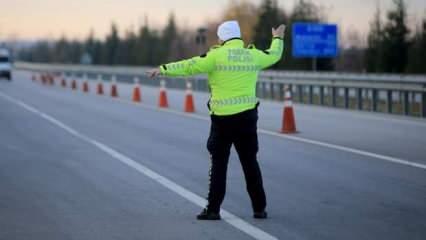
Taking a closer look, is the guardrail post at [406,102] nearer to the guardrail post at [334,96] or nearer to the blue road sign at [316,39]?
the guardrail post at [334,96]

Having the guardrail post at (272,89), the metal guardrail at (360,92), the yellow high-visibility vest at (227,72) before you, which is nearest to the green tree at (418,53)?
the guardrail post at (272,89)

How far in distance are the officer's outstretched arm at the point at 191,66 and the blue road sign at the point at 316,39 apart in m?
33.6

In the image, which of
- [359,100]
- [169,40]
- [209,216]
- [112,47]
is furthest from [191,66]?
[112,47]

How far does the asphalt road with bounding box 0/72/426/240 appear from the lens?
8.34m

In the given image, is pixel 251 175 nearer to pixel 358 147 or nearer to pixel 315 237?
pixel 315 237

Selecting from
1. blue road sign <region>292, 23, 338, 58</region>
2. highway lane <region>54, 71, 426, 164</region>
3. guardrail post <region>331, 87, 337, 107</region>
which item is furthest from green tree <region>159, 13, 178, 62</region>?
highway lane <region>54, 71, 426, 164</region>

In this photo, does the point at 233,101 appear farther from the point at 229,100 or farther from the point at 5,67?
the point at 5,67

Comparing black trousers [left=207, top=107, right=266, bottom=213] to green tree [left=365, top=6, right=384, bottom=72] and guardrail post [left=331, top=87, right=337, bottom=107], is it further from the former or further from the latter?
green tree [left=365, top=6, right=384, bottom=72]

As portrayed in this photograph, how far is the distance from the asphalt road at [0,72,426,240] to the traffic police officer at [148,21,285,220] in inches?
13.2

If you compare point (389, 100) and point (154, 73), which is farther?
point (389, 100)

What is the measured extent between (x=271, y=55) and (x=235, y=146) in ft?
2.98

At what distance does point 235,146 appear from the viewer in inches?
345

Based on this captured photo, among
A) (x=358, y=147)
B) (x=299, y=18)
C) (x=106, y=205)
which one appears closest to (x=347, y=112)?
(x=358, y=147)

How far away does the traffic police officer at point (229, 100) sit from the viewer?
8.56 m
